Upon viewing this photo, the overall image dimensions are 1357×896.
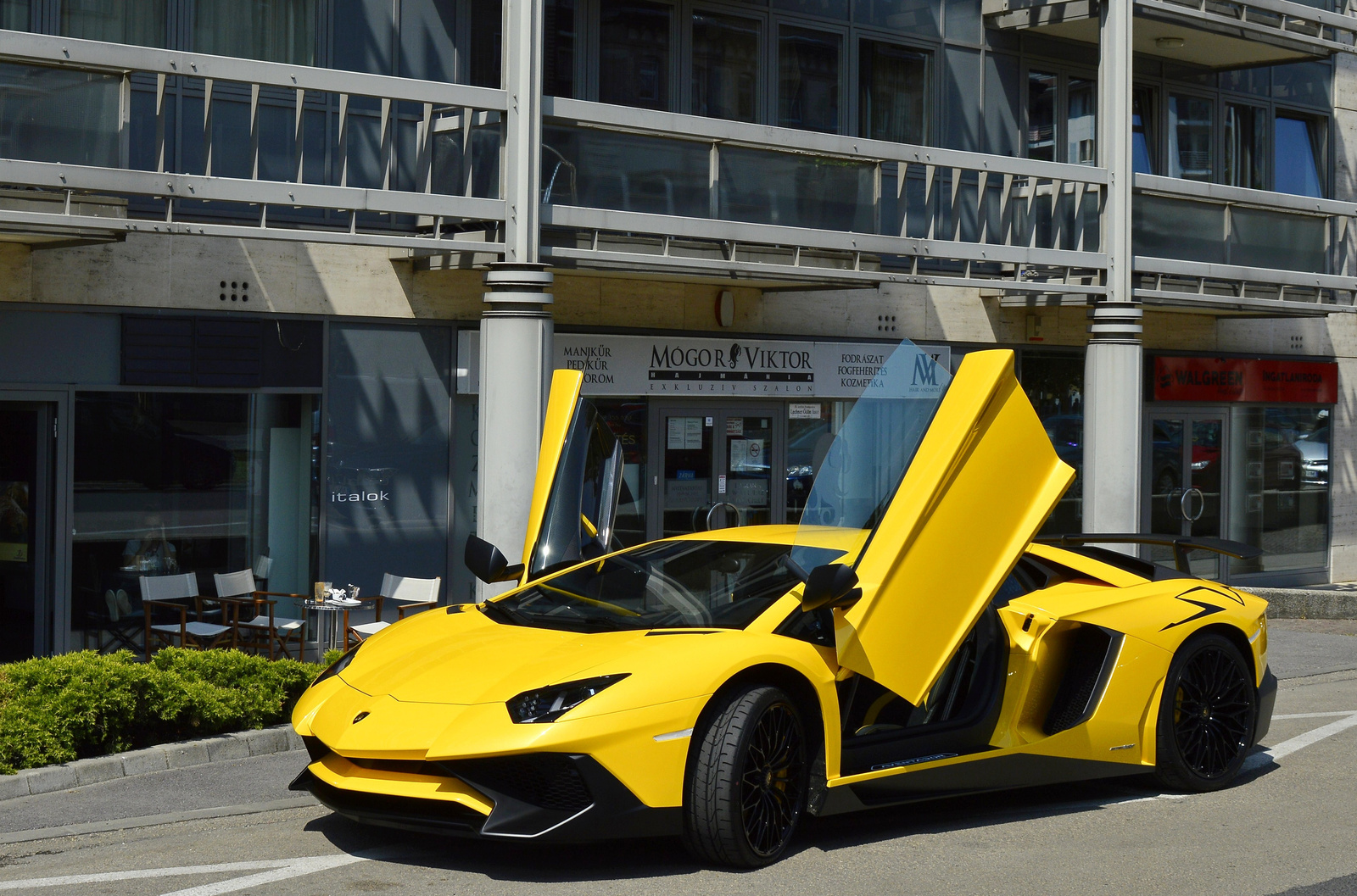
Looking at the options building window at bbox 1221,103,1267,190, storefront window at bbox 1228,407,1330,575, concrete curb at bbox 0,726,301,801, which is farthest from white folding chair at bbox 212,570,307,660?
building window at bbox 1221,103,1267,190

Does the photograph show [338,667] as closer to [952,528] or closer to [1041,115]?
[952,528]

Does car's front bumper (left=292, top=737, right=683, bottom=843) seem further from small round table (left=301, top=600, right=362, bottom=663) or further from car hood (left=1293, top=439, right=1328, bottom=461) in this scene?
car hood (left=1293, top=439, right=1328, bottom=461)

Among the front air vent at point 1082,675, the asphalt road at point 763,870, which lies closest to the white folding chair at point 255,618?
the asphalt road at point 763,870

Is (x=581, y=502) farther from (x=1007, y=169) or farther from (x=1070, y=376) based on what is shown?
(x=1070, y=376)

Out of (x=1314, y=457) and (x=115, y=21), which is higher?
(x=115, y=21)

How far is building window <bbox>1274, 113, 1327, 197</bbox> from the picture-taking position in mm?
20531

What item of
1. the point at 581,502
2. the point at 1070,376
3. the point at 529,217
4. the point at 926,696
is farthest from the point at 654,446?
the point at 926,696

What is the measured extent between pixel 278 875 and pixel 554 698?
3.96ft

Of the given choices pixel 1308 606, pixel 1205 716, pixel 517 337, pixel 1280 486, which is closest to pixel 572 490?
pixel 1205 716

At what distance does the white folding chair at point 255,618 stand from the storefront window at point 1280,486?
13.0 metres

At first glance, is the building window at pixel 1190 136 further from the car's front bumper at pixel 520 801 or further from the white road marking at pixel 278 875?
the white road marking at pixel 278 875

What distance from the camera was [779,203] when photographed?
13562 millimetres

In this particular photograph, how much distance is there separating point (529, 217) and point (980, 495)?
20.8 ft

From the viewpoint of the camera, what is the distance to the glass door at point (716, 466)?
49.6ft
